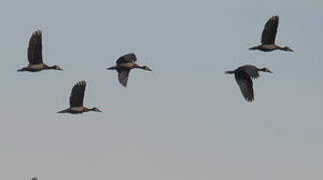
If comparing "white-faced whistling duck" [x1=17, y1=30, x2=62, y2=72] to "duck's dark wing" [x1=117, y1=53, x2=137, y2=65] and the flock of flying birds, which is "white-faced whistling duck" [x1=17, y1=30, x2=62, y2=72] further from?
"duck's dark wing" [x1=117, y1=53, x2=137, y2=65]

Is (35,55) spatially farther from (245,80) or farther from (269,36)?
(269,36)

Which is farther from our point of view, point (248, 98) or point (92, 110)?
point (92, 110)

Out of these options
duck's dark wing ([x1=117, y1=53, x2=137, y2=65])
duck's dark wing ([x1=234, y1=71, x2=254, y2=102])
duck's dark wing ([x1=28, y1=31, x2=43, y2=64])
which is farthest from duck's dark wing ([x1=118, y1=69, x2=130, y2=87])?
duck's dark wing ([x1=234, y1=71, x2=254, y2=102])

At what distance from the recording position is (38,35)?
54.3 meters

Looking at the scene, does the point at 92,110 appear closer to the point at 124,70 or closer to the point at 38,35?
the point at 124,70

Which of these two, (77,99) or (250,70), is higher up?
(250,70)

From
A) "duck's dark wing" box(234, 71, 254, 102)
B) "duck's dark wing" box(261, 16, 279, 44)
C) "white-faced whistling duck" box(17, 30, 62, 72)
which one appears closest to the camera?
"duck's dark wing" box(234, 71, 254, 102)

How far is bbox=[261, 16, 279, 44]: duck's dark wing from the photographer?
5512 cm

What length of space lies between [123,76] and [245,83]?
7.86 metres

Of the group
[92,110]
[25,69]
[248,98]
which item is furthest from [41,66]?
[248,98]

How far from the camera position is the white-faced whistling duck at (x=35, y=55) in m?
54.3

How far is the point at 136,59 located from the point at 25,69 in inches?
253

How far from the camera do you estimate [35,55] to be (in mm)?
55281

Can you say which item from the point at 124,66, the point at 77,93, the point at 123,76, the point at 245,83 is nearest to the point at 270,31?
the point at 245,83
